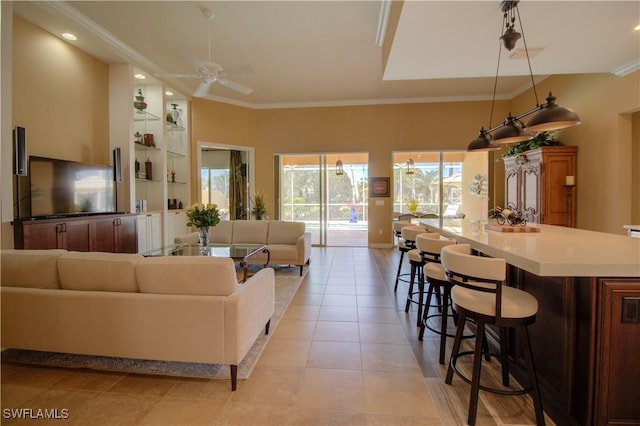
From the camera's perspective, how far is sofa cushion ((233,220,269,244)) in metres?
5.56

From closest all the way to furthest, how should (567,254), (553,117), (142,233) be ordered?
(567,254), (553,117), (142,233)

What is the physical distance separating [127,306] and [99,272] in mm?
331

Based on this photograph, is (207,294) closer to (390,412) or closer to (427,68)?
(390,412)

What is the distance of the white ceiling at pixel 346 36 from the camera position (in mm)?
3043

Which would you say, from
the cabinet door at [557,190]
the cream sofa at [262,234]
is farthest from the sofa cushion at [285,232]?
the cabinet door at [557,190]

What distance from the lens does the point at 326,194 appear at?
8.17 meters

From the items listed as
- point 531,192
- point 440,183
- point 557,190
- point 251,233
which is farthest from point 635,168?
point 251,233

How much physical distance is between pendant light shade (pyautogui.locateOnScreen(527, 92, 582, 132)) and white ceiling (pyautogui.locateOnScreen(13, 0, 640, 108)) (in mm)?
1068

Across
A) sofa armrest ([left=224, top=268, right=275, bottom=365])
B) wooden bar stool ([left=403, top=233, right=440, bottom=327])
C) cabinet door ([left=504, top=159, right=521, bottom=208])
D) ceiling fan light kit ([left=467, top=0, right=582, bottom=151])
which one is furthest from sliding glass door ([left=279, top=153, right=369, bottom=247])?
sofa armrest ([left=224, top=268, right=275, bottom=365])

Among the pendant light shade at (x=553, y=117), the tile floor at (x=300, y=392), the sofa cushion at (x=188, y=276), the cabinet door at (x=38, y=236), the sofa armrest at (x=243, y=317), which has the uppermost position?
the pendant light shade at (x=553, y=117)

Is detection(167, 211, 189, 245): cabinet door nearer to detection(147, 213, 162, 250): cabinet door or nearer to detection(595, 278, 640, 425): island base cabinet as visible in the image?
detection(147, 213, 162, 250): cabinet door

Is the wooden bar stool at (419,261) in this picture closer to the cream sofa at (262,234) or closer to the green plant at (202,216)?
the cream sofa at (262,234)

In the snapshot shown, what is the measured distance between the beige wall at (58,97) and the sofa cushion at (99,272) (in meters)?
2.82

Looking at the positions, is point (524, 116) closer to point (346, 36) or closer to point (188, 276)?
point (346, 36)
